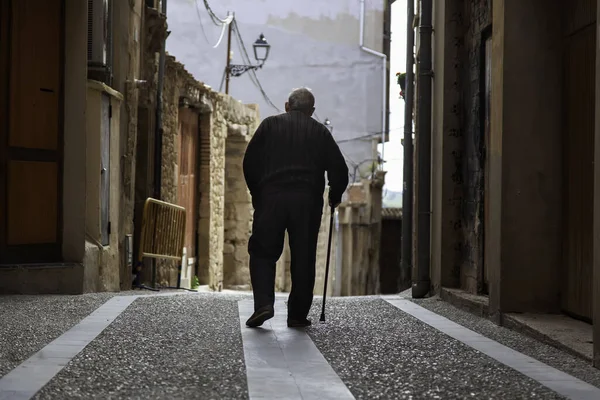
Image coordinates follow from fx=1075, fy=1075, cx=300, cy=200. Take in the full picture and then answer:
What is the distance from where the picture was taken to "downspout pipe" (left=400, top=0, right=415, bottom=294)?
44.2 ft

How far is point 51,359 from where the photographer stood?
18.2 feet

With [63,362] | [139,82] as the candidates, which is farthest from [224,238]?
[63,362]

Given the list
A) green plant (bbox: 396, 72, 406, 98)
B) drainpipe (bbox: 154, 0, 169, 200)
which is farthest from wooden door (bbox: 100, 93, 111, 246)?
green plant (bbox: 396, 72, 406, 98)

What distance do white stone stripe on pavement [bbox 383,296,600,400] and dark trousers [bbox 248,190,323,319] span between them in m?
1.01

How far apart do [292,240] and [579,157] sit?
210 cm

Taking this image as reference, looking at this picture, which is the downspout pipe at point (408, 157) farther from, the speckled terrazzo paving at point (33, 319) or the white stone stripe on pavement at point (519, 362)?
the white stone stripe on pavement at point (519, 362)

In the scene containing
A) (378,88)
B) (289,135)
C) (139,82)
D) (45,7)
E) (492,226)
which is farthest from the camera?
(378,88)

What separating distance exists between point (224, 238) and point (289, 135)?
13.5 meters

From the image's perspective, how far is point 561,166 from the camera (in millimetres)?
7941

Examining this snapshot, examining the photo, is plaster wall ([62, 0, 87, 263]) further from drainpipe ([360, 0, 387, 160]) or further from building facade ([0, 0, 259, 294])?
drainpipe ([360, 0, 387, 160])

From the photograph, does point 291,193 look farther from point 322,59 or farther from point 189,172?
point 322,59

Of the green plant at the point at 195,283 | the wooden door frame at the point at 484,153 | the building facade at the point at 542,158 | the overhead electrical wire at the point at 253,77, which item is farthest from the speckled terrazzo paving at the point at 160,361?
the overhead electrical wire at the point at 253,77

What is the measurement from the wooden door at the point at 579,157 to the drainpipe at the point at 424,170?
3486 millimetres

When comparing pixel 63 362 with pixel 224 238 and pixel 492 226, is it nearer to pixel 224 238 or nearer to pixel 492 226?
pixel 492 226
